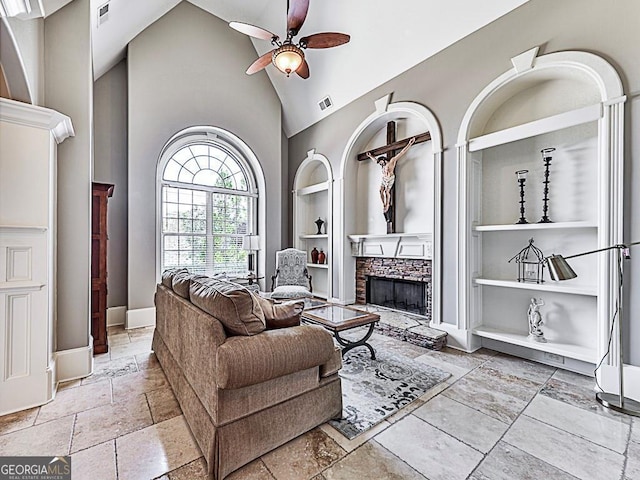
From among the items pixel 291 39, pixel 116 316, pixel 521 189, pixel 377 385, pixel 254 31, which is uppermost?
pixel 254 31

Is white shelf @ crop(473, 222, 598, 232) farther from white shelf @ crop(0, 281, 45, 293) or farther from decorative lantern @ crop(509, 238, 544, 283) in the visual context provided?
white shelf @ crop(0, 281, 45, 293)

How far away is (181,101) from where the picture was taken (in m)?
5.02

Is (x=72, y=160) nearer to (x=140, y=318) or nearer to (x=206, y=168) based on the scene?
(x=140, y=318)

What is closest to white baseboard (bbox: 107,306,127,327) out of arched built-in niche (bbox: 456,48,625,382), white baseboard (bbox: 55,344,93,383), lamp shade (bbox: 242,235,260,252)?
white baseboard (bbox: 55,344,93,383)

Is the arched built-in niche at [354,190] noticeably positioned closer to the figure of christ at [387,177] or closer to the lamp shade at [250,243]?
the figure of christ at [387,177]

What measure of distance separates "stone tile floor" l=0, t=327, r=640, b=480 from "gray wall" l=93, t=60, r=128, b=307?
2.34 m

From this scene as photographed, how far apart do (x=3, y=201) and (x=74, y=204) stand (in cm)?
60

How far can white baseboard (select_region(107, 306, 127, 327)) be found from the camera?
181 inches

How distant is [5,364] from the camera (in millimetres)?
2211

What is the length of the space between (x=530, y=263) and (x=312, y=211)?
412 centimetres

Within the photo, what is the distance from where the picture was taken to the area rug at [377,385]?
212cm

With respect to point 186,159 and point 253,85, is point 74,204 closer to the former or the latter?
point 186,159

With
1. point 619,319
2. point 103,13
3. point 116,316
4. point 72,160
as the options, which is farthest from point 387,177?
point 116,316

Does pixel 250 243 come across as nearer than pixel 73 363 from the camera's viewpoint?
No
